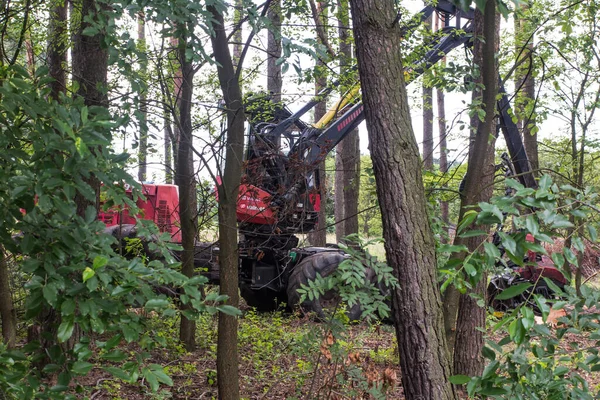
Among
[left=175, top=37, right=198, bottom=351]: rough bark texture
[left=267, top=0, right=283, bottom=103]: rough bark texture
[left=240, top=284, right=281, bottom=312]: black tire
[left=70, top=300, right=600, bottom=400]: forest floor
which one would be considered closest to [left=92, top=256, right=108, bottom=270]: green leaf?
[left=267, top=0, right=283, bottom=103]: rough bark texture

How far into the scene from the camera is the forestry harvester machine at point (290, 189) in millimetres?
7496

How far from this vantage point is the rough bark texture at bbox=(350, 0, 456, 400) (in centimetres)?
370

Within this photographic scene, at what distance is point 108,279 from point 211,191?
4571 mm

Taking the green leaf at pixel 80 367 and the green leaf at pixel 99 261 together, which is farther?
the green leaf at pixel 80 367

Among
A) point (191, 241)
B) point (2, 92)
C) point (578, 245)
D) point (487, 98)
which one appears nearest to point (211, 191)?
point (191, 241)

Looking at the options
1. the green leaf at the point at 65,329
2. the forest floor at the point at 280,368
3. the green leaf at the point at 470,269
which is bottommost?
the forest floor at the point at 280,368

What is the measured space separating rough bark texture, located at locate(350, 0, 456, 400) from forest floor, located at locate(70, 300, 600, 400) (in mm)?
821

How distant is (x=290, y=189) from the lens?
7375 mm

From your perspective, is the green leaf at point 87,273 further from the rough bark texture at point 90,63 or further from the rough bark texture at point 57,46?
the rough bark texture at point 57,46

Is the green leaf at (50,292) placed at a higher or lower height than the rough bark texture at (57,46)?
lower

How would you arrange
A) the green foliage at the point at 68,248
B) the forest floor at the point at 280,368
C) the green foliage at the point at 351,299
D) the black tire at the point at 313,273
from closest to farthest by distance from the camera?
1. the green foliage at the point at 68,248
2. the green foliage at the point at 351,299
3. the forest floor at the point at 280,368
4. the black tire at the point at 313,273

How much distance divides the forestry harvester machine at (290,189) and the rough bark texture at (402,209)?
10.2ft

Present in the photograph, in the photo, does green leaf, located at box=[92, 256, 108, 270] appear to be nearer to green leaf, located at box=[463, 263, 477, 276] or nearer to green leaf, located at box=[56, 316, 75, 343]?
green leaf, located at box=[56, 316, 75, 343]

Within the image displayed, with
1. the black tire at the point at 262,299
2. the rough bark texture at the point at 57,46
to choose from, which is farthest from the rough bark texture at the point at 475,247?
the black tire at the point at 262,299
